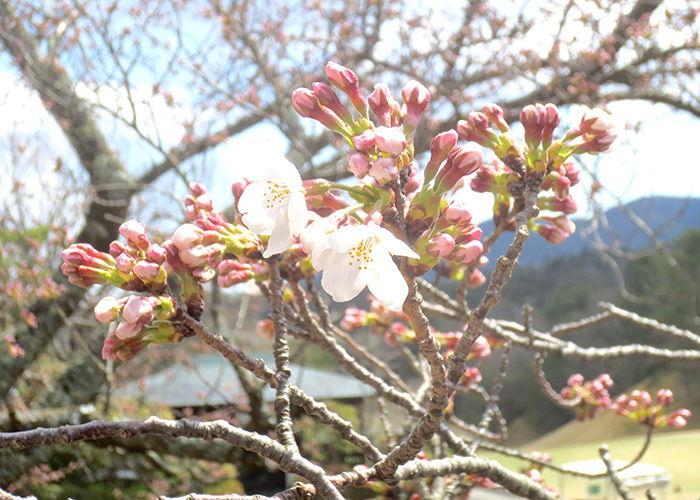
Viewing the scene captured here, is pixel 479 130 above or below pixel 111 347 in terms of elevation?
above

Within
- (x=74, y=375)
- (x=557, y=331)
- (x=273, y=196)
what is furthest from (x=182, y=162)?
(x=273, y=196)

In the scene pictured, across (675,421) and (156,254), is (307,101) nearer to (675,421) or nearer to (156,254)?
(156,254)

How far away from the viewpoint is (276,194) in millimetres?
766

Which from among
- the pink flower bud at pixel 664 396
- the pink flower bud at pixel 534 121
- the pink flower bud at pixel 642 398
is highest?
the pink flower bud at pixel 642 398

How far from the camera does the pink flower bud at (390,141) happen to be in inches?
25.3

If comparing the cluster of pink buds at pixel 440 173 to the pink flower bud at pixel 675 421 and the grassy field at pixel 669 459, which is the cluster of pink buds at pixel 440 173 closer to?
the pink flower bud at pixel 675 421

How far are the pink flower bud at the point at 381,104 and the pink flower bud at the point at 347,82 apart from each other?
0.8 inches

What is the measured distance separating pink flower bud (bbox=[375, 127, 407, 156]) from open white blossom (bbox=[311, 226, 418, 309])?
0.09m

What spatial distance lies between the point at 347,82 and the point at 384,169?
0.18m

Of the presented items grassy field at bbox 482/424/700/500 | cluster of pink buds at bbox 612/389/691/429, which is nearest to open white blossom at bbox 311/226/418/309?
cluster of pink buds at bbox 612/389/691/429

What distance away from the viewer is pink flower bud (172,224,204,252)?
0.82m

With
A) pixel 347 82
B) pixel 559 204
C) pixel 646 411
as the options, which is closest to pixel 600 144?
pixel 559 204

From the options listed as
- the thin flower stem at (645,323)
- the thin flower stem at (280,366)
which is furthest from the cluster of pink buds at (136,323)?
the thin flower stem at (645,323)

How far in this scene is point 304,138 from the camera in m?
5.11
